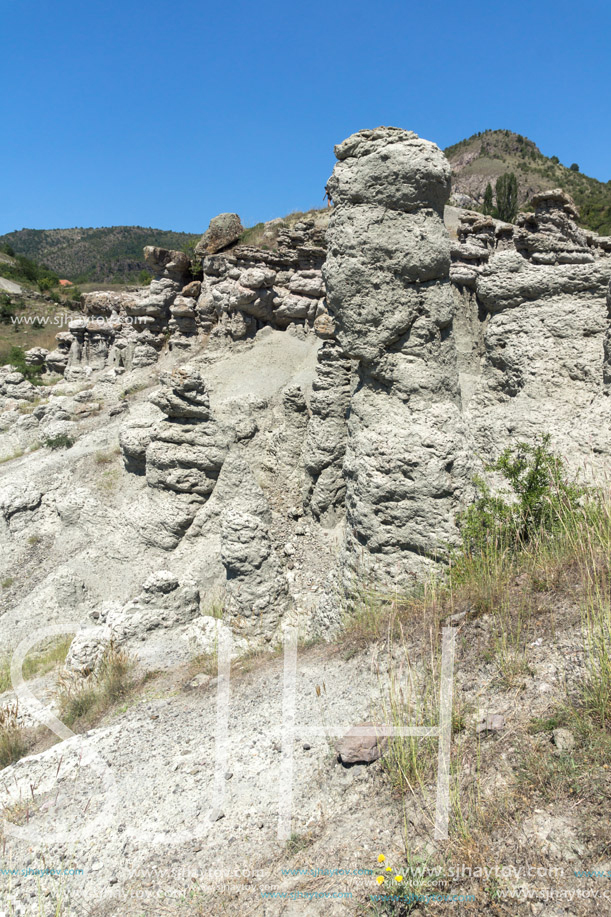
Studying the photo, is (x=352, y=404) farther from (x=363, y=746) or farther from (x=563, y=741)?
(x=563, y=741)

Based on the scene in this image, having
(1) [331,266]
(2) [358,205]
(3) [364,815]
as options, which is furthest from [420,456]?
(3) [364,815]

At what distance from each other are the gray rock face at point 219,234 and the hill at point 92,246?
73.6 m

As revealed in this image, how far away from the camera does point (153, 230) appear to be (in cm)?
11369

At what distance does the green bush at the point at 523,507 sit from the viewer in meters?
4.15

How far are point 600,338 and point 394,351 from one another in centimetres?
253

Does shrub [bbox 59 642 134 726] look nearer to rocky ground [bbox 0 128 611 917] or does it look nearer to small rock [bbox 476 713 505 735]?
rocky ground [bbox 0 128 611 917]

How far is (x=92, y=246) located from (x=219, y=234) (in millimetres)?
101935

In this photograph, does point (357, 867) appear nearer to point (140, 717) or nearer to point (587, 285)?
point (140, 717)

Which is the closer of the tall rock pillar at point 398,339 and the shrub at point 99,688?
the shrub at point 99,688

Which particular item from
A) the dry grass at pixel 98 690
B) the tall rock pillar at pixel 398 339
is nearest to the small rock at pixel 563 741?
the tall rock pillar at pixel 398 339

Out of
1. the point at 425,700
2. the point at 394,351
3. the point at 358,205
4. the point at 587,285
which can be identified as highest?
the point at 358,205

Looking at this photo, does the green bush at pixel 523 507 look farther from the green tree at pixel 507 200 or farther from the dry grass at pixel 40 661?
the green tree at pixel 507 200

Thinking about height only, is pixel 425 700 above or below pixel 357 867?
above

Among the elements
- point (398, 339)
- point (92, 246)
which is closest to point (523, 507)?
point (398, 339)
